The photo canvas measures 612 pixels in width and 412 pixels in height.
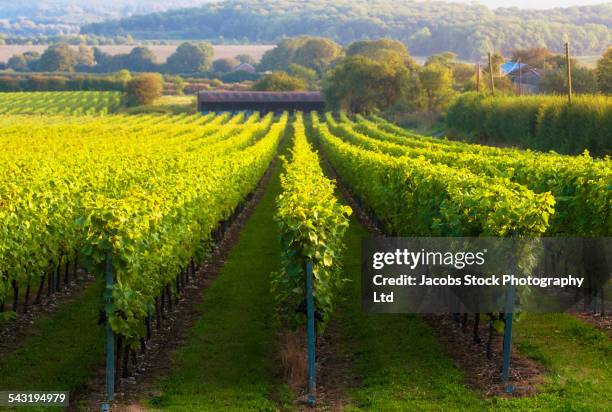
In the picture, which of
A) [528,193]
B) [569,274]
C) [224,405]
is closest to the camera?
[224,405]

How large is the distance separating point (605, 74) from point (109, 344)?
230 feet

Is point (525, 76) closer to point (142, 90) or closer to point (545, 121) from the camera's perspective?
point (142, 90)

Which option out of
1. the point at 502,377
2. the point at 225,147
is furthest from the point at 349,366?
the point at 225,147

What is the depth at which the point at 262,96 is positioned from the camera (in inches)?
5595

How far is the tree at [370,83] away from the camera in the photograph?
125 m

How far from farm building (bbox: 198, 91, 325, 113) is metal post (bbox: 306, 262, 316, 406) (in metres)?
126

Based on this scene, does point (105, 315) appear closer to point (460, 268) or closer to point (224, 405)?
point (224, 405)

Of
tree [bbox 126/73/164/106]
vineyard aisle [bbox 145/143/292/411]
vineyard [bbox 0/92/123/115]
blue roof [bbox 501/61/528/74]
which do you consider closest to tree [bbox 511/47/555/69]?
blue roof [bbox 501/61/528/74]

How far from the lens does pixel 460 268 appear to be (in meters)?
16.6

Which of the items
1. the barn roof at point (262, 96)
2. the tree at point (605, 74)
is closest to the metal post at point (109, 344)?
the tree at point (605, 74)

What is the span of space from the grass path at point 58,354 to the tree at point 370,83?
10685cm

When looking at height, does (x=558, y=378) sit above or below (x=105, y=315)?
below

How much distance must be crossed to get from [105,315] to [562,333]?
8.43 meters

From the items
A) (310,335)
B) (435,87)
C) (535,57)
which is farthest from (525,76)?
(310,335)
